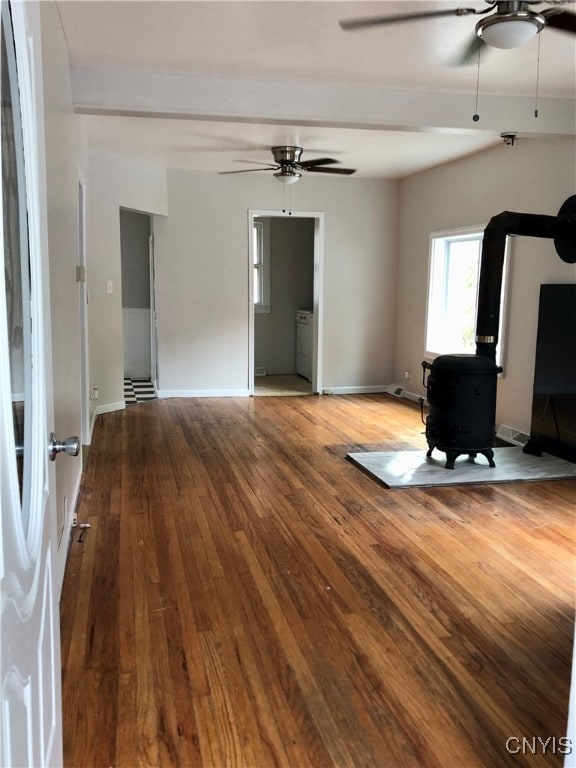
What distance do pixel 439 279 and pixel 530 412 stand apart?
2158 millimetres

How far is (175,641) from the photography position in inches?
91.6

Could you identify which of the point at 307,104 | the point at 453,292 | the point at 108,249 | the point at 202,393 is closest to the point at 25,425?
the point at 307,104

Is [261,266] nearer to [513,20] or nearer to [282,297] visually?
[282,297]

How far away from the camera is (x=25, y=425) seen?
3.88 ft

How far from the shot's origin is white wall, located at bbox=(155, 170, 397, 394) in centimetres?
711

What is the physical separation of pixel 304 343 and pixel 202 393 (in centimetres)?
208

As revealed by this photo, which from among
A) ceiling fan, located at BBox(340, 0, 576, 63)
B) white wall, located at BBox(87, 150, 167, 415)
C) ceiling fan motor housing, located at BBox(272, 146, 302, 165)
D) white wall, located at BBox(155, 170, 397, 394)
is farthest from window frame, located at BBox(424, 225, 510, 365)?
white wall, located at BBox(87, 150, 167, 415)

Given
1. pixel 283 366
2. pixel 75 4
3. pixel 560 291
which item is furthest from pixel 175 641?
pixel 283 366

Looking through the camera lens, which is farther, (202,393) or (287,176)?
(202,393)

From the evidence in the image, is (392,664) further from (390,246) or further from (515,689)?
(390,246)

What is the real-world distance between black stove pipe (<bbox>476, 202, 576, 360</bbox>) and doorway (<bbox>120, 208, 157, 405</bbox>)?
16.6ft

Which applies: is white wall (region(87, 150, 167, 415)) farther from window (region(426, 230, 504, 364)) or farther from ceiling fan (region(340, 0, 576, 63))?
ceiling fan (region(340, 0, 576, 63))

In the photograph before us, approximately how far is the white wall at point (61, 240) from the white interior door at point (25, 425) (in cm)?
140

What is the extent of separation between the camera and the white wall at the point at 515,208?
4949mm
